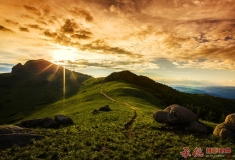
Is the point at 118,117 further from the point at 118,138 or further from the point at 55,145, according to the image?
the point at 55,145

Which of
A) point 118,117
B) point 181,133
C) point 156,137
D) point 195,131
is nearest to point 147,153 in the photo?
point 156,137

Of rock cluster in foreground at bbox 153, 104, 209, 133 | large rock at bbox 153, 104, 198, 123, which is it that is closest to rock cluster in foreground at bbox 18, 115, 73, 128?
large rock at bbox 153, 104, 198, 123

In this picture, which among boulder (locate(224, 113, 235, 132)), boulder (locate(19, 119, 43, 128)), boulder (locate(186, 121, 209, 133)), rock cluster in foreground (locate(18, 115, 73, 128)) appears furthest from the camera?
boulder (locate(19, 119, 43, 128))

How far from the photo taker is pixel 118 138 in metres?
26.2

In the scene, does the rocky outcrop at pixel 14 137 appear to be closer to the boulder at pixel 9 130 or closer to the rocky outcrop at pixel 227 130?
the boulder at pixel 9 130

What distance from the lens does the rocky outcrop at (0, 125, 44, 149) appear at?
2105cm

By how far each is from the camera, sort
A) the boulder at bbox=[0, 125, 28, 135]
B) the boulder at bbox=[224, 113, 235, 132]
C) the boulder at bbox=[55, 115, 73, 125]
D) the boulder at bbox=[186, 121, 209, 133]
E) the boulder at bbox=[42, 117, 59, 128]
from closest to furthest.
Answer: the boulder at bbox=[0, 125, 28, 135] → the boulder at bbox=[224, 113, 235, 132] → the boulder at bbox=[186, 121, 209, 133] → the boulder at bbox=[42, 117, 59, 128] → the boulder at bbox=[55, 115, 73, 125]

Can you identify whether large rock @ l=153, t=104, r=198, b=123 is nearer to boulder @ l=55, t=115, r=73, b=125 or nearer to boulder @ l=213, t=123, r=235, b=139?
boulder @ l=213, t=123, r=235, b=139

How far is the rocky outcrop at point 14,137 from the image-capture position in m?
21.0

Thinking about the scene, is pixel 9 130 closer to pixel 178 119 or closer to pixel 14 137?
pixel 14 137

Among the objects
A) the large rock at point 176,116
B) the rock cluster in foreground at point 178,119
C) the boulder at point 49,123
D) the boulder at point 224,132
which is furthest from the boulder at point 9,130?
the boulder at point 224,132

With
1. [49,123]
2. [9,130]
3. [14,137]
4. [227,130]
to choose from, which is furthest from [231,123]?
[49,123]

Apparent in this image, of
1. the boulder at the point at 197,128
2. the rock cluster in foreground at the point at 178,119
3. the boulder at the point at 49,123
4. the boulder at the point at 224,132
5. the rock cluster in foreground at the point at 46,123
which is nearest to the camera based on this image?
the boulder at the point at 224,132

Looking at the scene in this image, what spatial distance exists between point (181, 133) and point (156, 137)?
4.93 m
